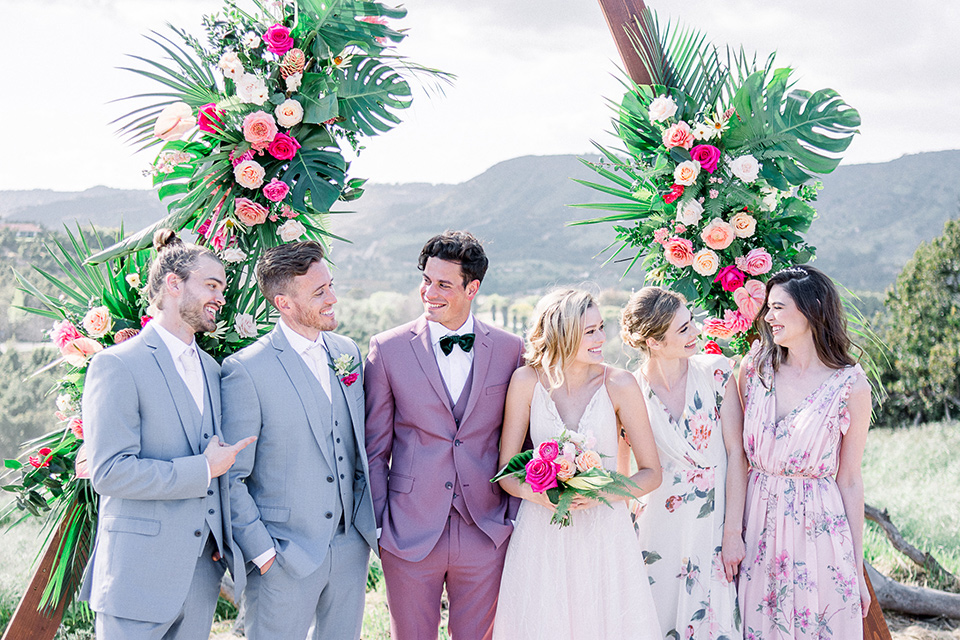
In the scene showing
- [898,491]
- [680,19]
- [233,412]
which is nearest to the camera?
[233,412]

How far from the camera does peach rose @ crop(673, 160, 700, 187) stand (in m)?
3.83

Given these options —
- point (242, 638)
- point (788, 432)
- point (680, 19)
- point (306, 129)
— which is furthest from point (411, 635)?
point (680, 19)

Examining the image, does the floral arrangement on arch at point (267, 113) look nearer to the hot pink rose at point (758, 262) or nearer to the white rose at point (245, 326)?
the white rose at point (245, 326)

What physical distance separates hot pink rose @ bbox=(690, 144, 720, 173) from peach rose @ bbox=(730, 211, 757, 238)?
0.30 m

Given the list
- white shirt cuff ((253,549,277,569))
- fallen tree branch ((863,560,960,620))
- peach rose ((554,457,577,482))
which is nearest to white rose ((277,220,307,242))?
white shirt cuff ((253,549,277,569))

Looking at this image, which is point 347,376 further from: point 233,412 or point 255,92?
point 255,92

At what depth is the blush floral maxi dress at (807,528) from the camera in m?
3.20

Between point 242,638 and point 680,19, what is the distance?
18.5 feet

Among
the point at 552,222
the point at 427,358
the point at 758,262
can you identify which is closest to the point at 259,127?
the point at 427,358

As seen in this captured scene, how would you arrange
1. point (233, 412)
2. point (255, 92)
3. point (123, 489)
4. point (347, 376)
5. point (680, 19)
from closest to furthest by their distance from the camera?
point (123, 489), point (233, 412), point (347, 376), point (255, 92), point (680, 19)

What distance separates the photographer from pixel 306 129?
11.9ft

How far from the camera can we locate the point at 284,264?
3.04 meters

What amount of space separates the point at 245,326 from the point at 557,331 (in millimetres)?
1532

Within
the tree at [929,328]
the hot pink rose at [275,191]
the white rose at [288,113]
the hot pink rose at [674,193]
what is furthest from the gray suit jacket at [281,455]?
the tree at [929,328]
